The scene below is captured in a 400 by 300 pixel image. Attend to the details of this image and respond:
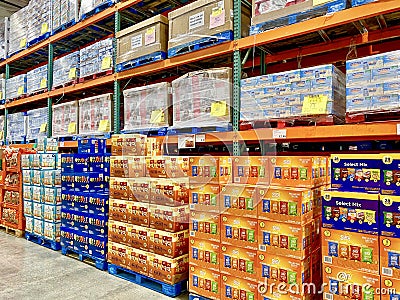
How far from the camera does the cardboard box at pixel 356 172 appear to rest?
2.16 metres

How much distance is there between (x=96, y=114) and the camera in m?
4.92

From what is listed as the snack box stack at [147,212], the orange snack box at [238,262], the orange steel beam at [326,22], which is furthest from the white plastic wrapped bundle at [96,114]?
the orange snack box at [238,262]

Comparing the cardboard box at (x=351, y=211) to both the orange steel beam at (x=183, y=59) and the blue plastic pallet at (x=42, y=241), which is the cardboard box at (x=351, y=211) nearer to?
the orange steel beam at (x=183, y=59)

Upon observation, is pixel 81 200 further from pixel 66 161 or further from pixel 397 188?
pixel 397 188

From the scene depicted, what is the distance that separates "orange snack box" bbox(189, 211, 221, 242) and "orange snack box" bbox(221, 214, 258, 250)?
63 millimetres

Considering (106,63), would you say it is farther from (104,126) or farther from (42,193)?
(42,193)

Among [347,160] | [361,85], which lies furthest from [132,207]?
[361,85]

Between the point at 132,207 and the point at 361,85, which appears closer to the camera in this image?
the point at 361,85

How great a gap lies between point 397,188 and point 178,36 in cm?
278

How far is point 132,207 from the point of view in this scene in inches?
140

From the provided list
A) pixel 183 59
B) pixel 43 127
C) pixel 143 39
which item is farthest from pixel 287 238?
pixel 43 127

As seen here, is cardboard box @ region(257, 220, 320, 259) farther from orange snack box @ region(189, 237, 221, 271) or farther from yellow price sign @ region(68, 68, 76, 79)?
yellow price sign @ region(68, 68, 76, 79)

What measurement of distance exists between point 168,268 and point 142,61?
2.61m

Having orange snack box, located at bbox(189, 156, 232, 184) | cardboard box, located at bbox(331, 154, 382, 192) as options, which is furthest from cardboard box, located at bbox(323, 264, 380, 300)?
orange snack box, located at bbox(189, 156, 232, 184)
